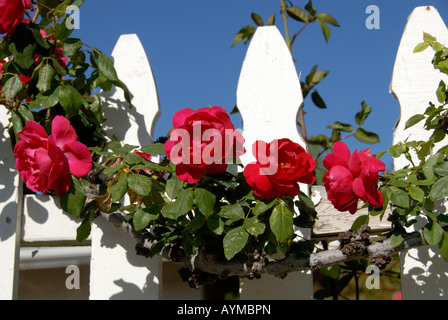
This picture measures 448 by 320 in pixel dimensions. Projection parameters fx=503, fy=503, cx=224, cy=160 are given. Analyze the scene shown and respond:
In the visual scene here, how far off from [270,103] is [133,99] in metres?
0.42

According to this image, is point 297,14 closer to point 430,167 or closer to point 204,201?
point 430,167

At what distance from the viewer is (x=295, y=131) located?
146cm

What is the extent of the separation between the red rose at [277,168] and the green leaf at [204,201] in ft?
0.30

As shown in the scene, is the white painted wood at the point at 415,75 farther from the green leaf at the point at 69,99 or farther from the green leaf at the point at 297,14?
the green leaf at the point at 69,99

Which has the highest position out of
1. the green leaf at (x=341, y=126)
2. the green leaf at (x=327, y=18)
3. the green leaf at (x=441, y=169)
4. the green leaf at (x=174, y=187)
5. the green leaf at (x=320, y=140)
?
the green leaf at (x=327, y=18)

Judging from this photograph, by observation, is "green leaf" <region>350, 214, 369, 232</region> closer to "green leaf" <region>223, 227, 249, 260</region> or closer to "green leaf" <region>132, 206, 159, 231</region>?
"green leaf" <region>223, 227, 249, 260</region>

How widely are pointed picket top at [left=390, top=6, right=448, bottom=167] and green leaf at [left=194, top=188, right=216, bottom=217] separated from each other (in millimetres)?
699

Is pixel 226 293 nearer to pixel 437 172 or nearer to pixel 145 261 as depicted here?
pixel 145 261

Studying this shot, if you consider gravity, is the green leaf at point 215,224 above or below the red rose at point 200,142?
below

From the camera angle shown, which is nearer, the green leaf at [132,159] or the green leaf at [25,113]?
the green leaf at [132,159]

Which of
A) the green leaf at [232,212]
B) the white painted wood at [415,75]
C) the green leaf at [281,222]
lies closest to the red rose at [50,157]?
the green leaf at [232,212]

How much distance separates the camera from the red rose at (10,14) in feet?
4.01
